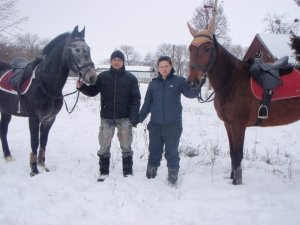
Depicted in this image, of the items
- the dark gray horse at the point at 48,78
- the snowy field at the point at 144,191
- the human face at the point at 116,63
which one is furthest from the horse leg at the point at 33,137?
the human face at the point at 116,63

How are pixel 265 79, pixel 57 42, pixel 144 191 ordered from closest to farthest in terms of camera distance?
1. pixel 144 191
2. pixel 265 79
3. pixel 57 42

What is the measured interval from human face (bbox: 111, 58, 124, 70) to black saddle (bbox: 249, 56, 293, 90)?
2067mm

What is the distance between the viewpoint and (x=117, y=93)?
4.68 m

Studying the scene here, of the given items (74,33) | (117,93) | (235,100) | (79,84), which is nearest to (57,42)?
(74,33)

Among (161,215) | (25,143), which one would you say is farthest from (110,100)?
(25,143)

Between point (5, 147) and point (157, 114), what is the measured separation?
320cm

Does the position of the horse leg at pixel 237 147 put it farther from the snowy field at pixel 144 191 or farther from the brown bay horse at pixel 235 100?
the snowy field at pixel 144 191

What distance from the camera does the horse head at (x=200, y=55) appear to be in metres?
4.30

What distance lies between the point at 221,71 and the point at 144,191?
2.22m

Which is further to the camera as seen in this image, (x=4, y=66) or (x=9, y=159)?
(x=4, y=66)

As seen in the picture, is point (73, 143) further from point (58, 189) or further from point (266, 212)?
point (266, 212)

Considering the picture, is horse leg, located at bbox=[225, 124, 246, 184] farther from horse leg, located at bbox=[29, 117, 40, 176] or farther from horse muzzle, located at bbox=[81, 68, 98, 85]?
horse leg, located at bbox=[29, 117, 40, 176]

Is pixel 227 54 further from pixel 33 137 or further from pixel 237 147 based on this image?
pixel 33 137

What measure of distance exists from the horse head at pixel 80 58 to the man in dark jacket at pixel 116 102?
0.91 ft
